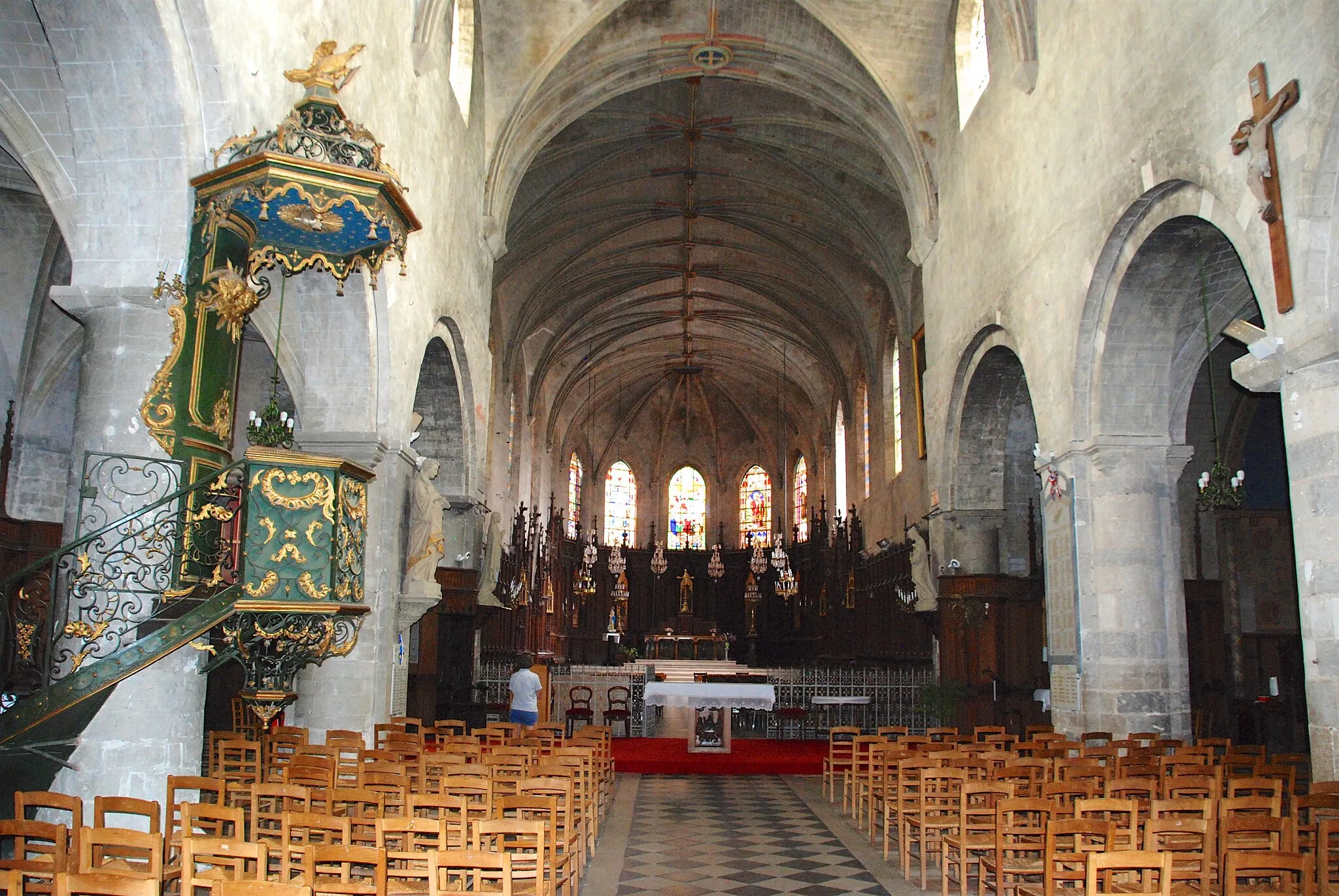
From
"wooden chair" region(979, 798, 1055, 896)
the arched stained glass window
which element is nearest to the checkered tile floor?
"wooden chair" region(979, 798, 1055, 896)

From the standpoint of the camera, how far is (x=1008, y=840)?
20.2 ft

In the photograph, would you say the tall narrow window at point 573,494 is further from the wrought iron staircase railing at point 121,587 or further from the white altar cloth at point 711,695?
the wrought iron staircase railing at point 121,587

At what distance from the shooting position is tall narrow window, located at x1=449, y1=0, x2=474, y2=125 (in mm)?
14883

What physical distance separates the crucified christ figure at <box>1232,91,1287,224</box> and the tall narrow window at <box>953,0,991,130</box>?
7.64 m

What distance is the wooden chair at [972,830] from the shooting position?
6434 mm

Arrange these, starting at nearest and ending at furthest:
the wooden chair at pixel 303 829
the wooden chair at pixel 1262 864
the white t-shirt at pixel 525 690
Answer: the wooden chair at pixel 1262 864, the wooden chair at pixel 303 829, the white t-shirt at pixel 525 690

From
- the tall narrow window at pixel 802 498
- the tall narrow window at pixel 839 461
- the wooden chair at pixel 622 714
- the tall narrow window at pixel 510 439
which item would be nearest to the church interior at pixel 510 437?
the wooden chair at pixel 622 714

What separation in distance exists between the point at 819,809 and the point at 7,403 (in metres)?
11.4

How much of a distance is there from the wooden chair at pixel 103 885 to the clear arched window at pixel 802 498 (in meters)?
32.1

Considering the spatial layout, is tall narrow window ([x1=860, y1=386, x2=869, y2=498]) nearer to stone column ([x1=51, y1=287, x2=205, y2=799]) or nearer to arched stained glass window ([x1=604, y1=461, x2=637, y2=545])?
arched stained glass window ([x1=604, y1=461, x2=637, y2=545])

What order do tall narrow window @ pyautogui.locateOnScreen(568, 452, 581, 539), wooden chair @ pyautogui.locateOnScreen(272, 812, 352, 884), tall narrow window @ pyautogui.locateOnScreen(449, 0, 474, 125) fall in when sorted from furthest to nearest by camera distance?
tall narrow window @ pyautogui.locateOnScreen(568, 452, 581, 539) → tall narrow window @ pyautogui.locateOnScreen(449, 0, 474, 125) → wooden chair @ pyautogui.locateOnScreen(272, 812, 352, 884)

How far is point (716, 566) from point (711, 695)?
18976 millimetres

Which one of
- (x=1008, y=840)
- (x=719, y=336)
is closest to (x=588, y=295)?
(x=719, y=336)

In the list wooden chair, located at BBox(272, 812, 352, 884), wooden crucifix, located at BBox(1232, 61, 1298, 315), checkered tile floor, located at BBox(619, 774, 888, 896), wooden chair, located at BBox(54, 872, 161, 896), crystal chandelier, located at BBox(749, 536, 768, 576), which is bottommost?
checkered tile floor, located at BBox(619, 774, 888, 896)
